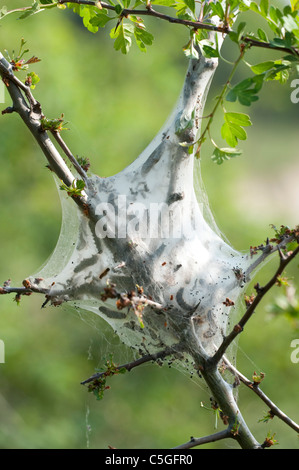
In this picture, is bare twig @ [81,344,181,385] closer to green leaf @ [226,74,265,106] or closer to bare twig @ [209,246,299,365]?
bare twig @ [209,246,299,365]

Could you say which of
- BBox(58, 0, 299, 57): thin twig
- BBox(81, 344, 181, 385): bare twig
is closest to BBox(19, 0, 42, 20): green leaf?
BBox(58, 0, 299, 57): thin twig

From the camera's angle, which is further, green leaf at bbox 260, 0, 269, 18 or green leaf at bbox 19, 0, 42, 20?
green leaf at bbox 19, 0, 42, 20

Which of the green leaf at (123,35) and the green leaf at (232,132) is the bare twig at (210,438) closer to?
the green leaf at (232,132)

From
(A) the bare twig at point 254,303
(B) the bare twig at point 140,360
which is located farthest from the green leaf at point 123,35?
(B) the bare twig at point 140,360

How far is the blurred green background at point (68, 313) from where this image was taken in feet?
21.9

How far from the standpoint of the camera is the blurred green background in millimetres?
Answer: 6668

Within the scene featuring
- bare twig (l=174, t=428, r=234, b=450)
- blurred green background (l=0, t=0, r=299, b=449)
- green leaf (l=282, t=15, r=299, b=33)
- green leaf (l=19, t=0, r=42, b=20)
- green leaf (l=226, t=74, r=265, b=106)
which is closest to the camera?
green leaf (l=282, t=15, r=299, b=33)

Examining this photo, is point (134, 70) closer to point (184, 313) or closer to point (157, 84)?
point (157, 84)

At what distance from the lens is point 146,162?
170 cm

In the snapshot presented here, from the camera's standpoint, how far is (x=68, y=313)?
7336 mm

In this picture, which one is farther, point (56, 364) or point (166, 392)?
point (166, 392)

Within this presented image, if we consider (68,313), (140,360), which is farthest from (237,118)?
(68,313)
